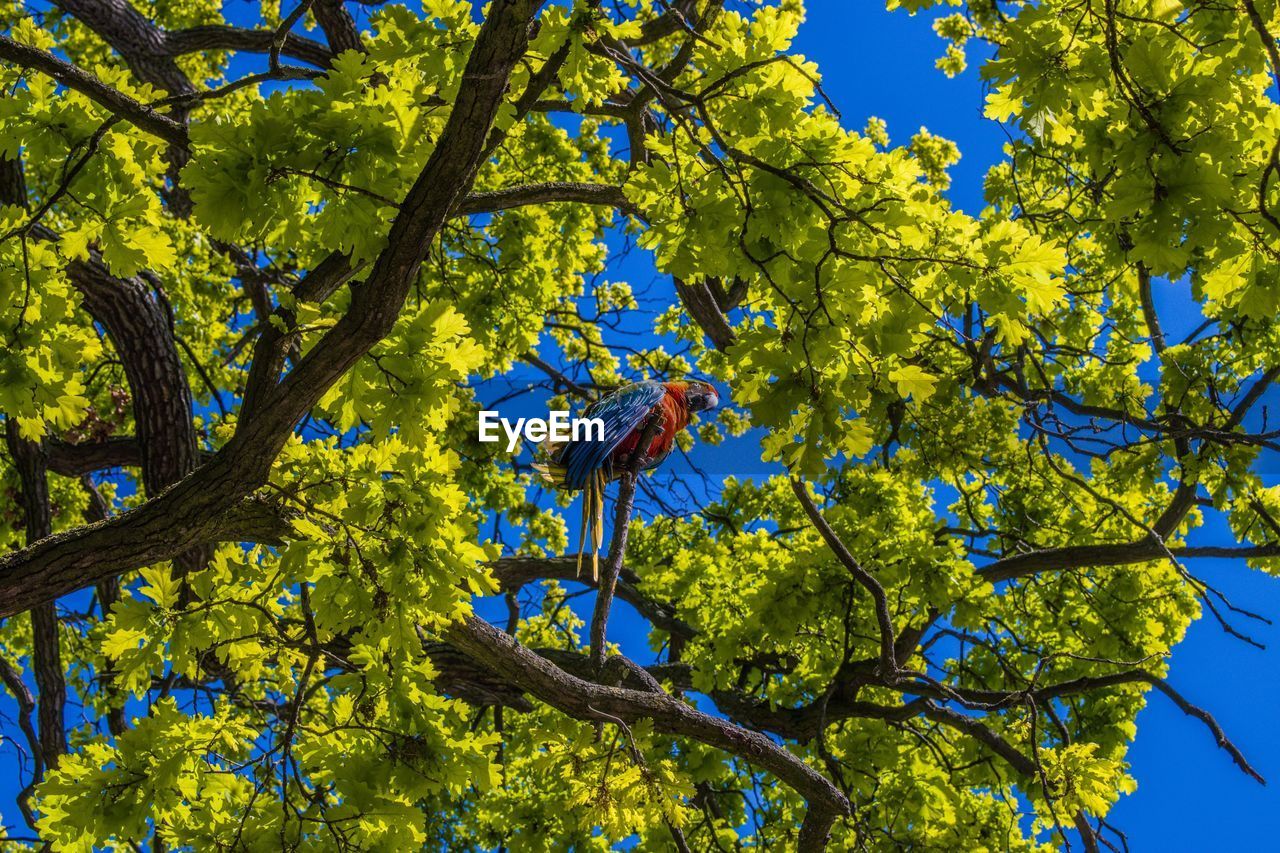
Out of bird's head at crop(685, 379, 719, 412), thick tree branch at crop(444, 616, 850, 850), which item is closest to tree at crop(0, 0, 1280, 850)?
thick tree branch at crop(444, 616, 850, 850)

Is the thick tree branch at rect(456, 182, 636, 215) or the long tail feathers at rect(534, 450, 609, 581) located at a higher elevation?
the thick tree branch at rect(456, 182, 636, 215)

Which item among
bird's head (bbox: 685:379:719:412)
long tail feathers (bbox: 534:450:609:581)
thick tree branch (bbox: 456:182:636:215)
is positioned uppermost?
thick tree branch (bbox: 456:182:636:215)

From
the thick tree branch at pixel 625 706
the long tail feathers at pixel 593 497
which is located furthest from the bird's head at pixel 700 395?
the thick tree branch at pixel 625 706

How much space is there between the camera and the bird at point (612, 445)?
3699 millimetres

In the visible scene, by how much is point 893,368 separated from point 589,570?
4360mm

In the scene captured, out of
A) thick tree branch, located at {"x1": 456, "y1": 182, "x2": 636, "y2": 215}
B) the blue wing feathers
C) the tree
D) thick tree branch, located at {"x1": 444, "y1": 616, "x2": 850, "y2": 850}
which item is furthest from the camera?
thick tree branch, located at {"x1": 456, "y1": 182, "x2": 636, "y2": 215}

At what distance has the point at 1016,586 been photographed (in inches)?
305

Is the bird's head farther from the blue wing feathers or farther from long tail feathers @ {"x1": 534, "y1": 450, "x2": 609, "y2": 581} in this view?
long tail feathers @ {"x1": 534, "y1": 450, "x2": 609, "y2": 581}

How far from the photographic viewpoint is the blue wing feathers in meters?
3.69

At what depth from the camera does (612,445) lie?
3688mm

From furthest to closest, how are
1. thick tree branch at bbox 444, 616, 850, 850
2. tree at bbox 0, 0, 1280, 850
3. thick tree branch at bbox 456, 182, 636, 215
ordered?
thick tree branch at bbox 456, 182, 636, 215 → thick tree branch at bbox 444, 616, 850, 850 → tree at bbox 0, 0, 1280, 850

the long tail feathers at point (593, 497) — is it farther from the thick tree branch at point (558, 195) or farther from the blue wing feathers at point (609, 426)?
the thick tree branch at point (558, 195)

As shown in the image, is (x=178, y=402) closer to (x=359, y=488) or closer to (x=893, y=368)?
(x=359, y=488)

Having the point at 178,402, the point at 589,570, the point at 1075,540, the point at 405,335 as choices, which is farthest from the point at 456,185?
the point at 1075,540
